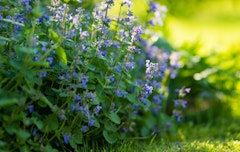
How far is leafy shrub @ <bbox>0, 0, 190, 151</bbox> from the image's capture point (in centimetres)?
223

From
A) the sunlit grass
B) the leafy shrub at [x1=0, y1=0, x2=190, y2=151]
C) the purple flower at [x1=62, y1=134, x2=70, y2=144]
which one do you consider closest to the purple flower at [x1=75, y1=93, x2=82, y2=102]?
the leafy shrub at [x1=0, y1=0, x2=190, y2=151]

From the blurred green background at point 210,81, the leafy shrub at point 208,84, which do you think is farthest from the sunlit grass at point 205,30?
the leafy shrub at point 208,84

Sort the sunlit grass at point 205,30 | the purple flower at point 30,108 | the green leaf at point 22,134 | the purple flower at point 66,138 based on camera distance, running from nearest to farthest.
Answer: the green leaf at point 22,134, the purple flower at point 30,108, the purple flower at point 66,138, the sunlit grass at point 205,30

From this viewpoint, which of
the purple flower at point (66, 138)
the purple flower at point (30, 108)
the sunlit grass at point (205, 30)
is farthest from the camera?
the sunlit grass at point (205, 30)

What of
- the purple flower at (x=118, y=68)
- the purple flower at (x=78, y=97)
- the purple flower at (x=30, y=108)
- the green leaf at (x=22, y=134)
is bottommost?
the green leaf at (x=22, y=134)

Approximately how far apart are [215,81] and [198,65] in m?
0.23

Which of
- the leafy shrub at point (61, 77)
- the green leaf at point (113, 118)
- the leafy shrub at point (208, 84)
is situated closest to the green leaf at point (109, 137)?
the leafy shrub at point (61, 77)

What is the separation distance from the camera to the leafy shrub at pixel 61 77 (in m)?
2.23

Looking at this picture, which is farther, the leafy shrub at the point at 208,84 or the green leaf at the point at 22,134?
the leafy shrub at the point at 208,84

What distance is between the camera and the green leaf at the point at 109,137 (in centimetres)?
268

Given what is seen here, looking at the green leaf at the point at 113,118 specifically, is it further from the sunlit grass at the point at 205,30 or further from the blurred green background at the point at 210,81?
the sunlit grass at the point at 205,30

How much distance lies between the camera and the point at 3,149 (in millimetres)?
2248

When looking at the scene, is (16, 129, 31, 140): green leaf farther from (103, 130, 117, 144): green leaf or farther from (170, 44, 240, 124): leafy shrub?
(170, 44, 240, 124): leafy shrub

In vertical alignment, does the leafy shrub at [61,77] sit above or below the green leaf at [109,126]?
above
